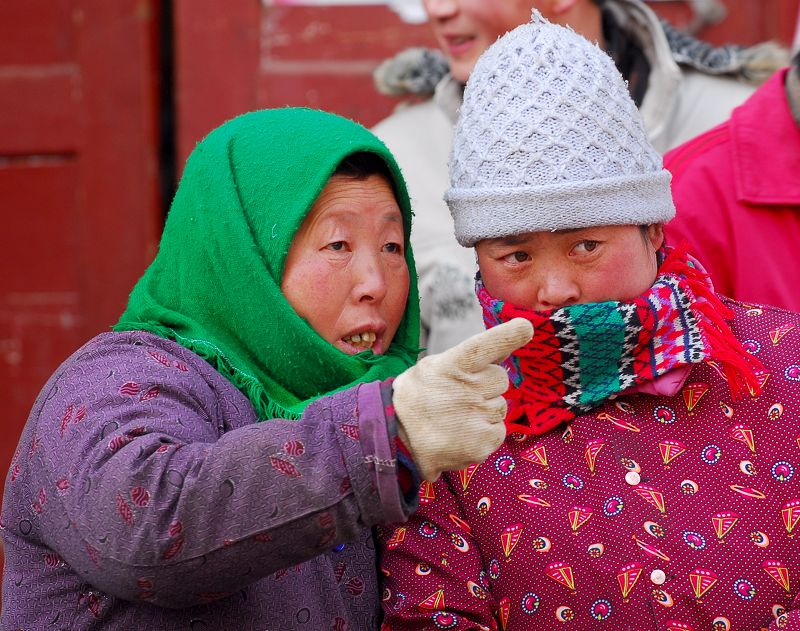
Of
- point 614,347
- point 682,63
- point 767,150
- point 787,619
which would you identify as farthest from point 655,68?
point 787,619

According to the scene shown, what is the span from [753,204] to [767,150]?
13cm

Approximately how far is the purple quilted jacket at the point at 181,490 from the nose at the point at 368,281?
1.29 ft

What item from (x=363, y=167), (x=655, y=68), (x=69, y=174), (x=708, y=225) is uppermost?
(x=363, y=167)

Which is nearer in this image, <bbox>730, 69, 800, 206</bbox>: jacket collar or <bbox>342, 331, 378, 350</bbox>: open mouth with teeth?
<bbox>342, 331, 378, 350</bbox>: open mouth with teeth

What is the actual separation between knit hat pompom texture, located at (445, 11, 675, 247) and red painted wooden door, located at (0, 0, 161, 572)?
209 centimetres

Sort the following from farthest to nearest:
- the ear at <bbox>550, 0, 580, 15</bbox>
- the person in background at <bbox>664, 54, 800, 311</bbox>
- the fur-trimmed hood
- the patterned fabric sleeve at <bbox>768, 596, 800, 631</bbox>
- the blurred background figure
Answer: the blurred background figure, the fur-trimmed hood, the ear at <bbox>550, 0, 580, 15</bbox>, the person in background at <bbox>664, 54, 800, 311</bbox>, the patterned fabric sleeve at <bbox>768, 596, 800, 631</bbox>

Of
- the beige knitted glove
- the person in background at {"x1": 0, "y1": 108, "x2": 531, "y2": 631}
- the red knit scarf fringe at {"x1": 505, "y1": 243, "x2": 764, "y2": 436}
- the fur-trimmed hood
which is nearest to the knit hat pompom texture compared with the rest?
the red knit scarf fringe at {"x1": 505, "y1": 243, "x2": 764, "y2": 436}

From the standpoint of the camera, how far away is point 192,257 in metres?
2.11

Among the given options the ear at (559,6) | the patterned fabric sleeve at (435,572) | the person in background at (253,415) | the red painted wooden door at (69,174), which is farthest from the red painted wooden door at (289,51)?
the patterned fabric sleeve at (435,572)

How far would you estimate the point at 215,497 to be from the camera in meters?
1.61

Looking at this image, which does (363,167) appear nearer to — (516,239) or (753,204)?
(516,239)

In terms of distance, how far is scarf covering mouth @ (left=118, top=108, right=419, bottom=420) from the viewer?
2039 mm

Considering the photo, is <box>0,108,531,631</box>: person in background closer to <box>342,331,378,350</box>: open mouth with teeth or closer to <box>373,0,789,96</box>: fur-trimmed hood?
<box>342,331,378,350</box>: open mouth with teeth

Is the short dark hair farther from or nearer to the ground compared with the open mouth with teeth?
farther from the ground
